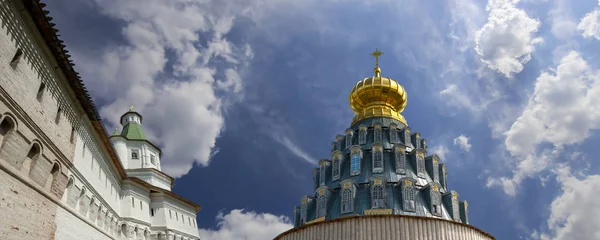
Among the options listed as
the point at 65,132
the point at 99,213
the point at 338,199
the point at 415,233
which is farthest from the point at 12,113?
the point at 338,199

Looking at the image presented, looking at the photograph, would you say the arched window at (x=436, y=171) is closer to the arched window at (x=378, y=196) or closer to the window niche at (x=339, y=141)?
the arched window at (x=378, y=196)

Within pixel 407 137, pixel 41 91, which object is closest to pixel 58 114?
pixel 41 91

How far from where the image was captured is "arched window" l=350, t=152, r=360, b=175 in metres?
24.7

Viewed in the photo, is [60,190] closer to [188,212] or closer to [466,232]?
[466,232]

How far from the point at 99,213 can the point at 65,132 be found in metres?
6.10

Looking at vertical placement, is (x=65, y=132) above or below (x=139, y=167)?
below

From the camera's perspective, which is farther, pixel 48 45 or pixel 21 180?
pixel 48 45

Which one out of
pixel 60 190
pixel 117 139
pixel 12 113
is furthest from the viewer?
pixel 117 139

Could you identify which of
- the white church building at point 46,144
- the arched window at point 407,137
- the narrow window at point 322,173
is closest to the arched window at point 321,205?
the narrow window at point 322,173

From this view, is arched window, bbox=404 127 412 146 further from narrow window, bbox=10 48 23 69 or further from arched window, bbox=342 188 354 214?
narrow window, bbox=10 48 23 69

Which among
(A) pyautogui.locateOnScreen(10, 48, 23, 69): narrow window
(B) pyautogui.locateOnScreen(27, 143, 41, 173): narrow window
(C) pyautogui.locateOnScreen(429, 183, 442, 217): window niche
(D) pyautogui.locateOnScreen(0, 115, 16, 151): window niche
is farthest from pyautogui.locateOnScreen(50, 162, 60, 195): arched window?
(C) pyautogui.locateOnScreen(429, 183, 442, 217): window niche

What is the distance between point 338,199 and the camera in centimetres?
2411

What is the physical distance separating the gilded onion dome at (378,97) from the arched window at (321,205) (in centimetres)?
548

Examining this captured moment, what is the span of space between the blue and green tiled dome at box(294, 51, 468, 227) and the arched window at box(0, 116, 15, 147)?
48.1 feet
